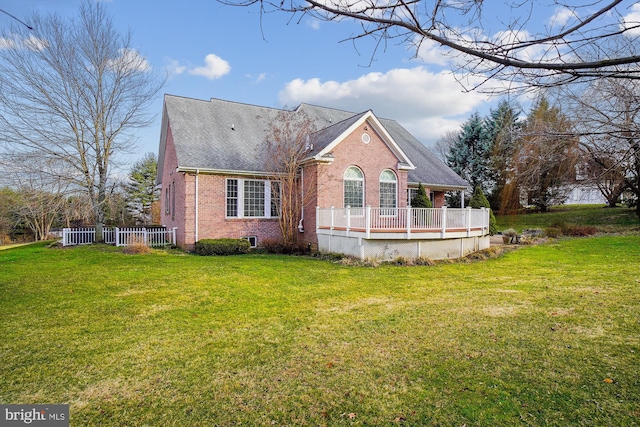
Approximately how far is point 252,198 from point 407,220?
750 cm

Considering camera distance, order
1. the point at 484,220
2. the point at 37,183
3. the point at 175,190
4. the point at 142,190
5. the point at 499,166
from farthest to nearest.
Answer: the point at 142,190 → the point at 499,166 → the point at 37,183 → the point at 175,190 → the point at 484,220

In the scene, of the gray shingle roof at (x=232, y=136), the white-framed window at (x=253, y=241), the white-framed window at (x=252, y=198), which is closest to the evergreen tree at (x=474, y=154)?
the gray shingle roof at (x=232, y=136)

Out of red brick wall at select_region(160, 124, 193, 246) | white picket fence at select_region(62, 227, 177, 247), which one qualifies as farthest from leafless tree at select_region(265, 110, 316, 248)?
white picket fence at select_region(62, 227, 177, 247)

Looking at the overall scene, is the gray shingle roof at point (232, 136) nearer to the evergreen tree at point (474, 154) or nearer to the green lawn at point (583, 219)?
the green lawn at point (583, 219)

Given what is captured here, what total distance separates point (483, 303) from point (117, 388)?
20.6 feet

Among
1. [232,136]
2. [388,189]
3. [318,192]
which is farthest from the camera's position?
[232,136]

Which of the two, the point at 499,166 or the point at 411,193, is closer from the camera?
the point at 411,193

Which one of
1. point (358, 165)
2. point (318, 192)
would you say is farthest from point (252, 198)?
point (358, 165)

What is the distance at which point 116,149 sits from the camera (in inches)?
776

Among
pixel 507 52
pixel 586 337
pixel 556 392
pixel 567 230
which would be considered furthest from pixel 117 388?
pixel 567 230

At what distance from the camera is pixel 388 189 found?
16750 mm

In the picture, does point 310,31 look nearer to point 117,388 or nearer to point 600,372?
point 117,388

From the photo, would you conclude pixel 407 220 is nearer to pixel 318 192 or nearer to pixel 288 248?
pixel 318 192

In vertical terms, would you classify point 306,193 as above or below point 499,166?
below
